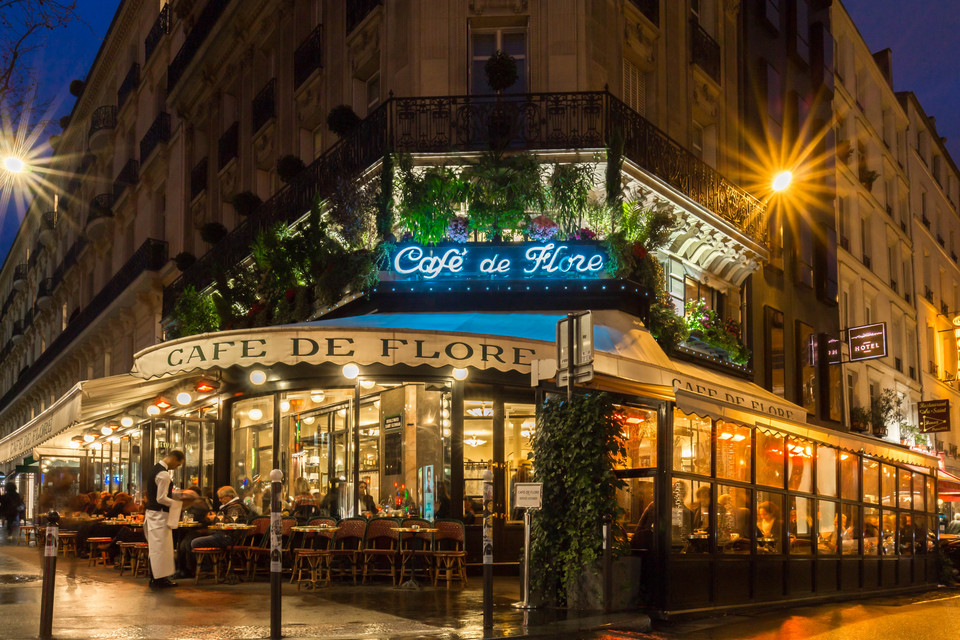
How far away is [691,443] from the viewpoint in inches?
481

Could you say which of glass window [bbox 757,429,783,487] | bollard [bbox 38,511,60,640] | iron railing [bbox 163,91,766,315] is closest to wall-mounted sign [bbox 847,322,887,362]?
iron railing [bbox 163,91,766,315]

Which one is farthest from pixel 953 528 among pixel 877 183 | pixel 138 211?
pixel 138 211

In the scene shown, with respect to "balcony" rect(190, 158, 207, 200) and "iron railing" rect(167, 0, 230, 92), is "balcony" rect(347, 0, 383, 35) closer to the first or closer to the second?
"iron railing" rect(167, 0, 230, 92)

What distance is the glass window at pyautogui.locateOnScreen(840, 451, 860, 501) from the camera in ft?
51.6

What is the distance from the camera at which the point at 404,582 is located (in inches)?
547

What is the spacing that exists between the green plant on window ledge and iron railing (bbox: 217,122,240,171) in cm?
1152

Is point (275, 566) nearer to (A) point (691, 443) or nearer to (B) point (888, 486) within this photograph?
(A) point (691, 443)

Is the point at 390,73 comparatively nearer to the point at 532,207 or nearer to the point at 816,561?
the point at 532,207

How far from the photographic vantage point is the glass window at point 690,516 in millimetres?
11586

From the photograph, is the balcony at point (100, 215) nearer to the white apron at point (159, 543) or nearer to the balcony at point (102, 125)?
the balcony at point (102, 125)

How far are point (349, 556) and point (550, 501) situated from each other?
4.04m

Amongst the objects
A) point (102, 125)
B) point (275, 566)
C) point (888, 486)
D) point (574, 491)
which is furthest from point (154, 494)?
point (102, 125)

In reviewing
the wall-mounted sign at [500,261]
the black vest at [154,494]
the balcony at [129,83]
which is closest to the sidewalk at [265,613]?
the black vest at [154,494]

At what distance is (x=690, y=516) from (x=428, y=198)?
667 centimetres
